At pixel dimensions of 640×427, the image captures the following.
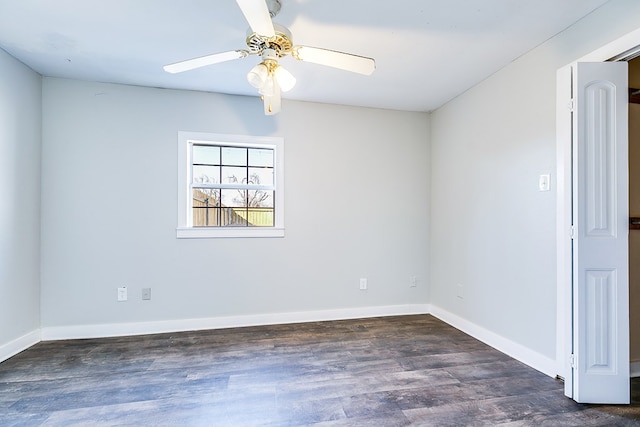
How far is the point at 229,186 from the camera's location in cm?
330

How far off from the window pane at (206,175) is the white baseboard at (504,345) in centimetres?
296

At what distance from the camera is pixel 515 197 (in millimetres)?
2576

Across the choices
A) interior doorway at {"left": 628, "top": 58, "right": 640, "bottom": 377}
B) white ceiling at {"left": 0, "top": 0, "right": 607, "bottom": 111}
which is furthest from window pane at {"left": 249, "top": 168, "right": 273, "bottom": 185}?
interior doorway at {"left": 628, "top": 58, "right": 640, "bottom": 377}

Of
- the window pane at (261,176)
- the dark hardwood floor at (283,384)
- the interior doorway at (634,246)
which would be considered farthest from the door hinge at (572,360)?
the window pane at (261,176)

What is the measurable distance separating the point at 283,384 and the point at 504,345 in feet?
6.30

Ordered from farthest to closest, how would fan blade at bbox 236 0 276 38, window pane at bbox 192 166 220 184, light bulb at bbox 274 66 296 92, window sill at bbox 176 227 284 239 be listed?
1. window pane at bbox 192 166 220 184
2. window sill at bbox 176 227 284 239
3. light bulb at bbox 274 66 296 92
4. fan blade at bbox 236 0 276 38

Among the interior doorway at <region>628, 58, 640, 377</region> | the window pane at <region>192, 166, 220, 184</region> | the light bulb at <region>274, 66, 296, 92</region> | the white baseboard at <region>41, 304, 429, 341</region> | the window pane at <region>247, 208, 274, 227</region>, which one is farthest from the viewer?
the window pane at <region>247, 208, 274, 227</region>

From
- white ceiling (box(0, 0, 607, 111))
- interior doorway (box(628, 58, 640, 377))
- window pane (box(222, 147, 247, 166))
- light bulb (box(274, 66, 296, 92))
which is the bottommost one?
interior doorway (box(628, 58, 640, 377))

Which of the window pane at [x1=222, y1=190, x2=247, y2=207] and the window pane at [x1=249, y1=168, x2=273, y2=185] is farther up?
the window pane at [x1=249, y1=168, x2=273, y2=185]

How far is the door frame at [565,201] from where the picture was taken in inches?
74.5

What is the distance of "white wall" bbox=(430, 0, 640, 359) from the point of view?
88.4 inches

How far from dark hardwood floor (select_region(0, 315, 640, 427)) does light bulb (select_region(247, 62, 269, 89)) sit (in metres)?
1.94

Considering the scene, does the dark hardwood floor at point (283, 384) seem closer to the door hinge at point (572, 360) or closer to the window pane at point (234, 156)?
the door hinge at point (572, 360)

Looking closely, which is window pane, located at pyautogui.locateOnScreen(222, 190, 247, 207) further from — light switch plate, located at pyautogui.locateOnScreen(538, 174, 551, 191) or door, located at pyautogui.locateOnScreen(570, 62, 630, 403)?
door, located at pyautogui.locateOnScreen(570, 62, 630, 403)
